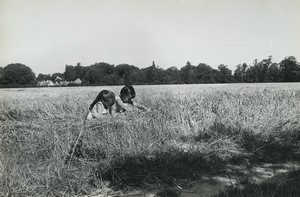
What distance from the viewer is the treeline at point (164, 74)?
35.1 metres

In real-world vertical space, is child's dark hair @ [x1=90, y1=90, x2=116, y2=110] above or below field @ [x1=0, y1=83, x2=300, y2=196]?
above

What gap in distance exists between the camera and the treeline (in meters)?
35.1

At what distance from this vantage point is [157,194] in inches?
170

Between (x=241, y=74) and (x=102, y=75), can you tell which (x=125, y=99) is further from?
(x=241, y=74)

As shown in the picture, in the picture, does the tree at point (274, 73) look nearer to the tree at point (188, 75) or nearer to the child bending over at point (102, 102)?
the tree at point (188, 75)

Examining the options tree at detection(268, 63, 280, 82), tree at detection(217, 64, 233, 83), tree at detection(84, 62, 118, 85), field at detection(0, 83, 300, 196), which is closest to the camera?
field at detection(0, 83, 300, 196)

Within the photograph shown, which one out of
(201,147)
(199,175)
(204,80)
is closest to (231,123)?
(201,147)

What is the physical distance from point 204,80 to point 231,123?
42.0m

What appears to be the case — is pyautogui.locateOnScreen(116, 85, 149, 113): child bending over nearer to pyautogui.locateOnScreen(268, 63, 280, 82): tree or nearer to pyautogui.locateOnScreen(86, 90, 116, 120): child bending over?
pyautogui.locateOnScreen(86, 90, 116, 120): child bending over

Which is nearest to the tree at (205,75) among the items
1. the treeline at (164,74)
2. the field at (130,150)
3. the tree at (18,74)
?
the treeline at (164,74)

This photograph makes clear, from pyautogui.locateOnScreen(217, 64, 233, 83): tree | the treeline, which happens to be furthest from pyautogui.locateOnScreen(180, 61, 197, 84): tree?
pyautogui.locateOnScreen(217, 64, 233, 83): tree

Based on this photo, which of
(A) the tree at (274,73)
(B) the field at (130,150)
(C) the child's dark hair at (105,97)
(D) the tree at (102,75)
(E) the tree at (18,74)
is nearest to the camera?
(B) the field at (130,150)

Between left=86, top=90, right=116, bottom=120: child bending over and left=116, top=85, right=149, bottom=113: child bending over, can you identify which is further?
left=116, top=85, right=149, bottom=113: child bending over

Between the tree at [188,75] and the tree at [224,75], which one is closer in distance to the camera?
the tree at [188,75]
